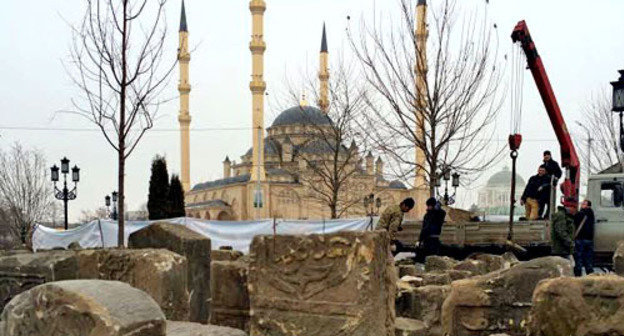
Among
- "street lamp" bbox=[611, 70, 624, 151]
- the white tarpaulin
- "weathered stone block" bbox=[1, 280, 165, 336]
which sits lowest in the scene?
the white tarpaulin

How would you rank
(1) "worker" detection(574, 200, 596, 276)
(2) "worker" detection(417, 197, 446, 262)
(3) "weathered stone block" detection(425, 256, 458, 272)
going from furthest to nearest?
(2) "worker" detection(417, 197, 446, 262) → (1) "worker" detection(574, 200, 596, 276) → (3) "weathered stone block" detection(425, 256, 458, 272)

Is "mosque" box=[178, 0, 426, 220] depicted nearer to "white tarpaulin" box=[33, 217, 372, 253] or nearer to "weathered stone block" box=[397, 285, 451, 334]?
"white tarpaulin" box=[33, 217, 372, 253]

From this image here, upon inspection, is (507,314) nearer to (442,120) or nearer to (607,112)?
(442,120)

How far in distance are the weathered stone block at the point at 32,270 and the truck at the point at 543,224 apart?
340 inches

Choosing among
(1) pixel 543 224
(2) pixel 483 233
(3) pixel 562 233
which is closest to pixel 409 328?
Result: (3) pixel 562 233

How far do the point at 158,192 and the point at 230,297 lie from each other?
90.5 ft

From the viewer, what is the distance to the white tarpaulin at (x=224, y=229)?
16594mm

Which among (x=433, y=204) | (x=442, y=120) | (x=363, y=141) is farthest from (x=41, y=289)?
(x=363, y=141)

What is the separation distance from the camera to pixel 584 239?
37.0 feet

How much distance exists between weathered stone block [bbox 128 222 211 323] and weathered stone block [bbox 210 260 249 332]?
104 mm

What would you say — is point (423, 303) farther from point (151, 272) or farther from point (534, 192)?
point (534, 192)

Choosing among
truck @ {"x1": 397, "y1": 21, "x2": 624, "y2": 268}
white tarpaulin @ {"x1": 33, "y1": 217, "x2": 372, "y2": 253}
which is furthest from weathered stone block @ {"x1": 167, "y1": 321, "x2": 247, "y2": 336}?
white tarpaulin @ {"x1": 33, "y1": 217, "x2": 372, "y2": 253}

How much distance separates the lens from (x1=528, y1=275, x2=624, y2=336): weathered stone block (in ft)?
13.7

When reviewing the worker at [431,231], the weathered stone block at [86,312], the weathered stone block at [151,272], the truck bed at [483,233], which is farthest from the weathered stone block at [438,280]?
the truck bed at [483,233]
